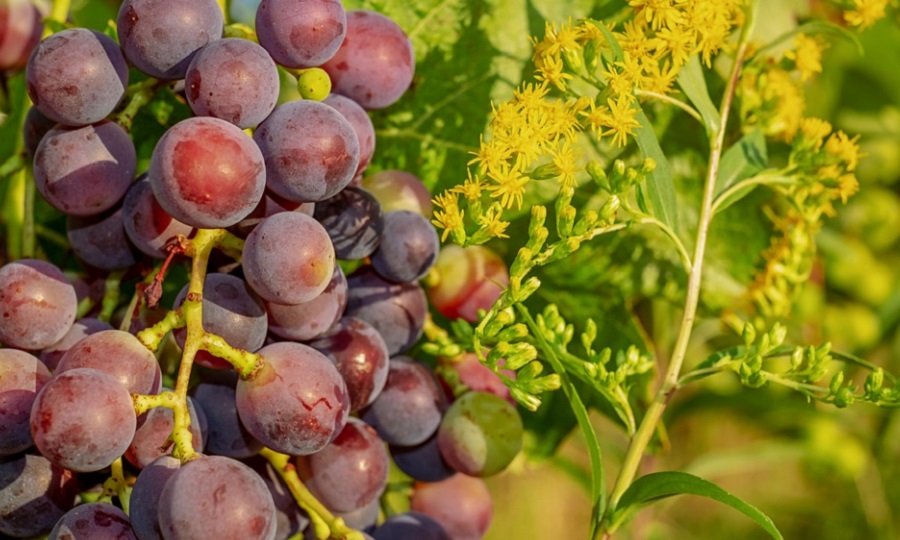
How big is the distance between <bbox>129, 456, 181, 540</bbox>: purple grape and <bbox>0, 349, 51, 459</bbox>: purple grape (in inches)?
3.6

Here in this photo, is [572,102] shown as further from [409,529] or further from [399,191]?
[409,529]

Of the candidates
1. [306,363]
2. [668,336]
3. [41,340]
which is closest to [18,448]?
[41,340]

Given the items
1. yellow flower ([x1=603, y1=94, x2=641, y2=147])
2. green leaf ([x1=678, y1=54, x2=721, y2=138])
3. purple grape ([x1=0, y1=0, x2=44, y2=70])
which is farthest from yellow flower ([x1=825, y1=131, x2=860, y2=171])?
purple grape ([x1=0, y1=0, x2=44, y2=70])

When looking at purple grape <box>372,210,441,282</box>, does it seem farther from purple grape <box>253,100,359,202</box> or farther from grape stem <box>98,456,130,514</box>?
grape stem <box>98,456,130,514</box>

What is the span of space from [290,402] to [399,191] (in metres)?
0.24

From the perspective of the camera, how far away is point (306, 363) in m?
0.57

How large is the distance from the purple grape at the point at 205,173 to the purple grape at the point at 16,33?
0.44m

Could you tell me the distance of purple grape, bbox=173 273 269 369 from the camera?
573 millimetres

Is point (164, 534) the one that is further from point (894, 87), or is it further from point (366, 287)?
point (894, 87)

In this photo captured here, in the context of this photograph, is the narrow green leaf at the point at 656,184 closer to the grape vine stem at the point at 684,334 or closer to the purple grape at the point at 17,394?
the grape vine stem at the point at 684,334

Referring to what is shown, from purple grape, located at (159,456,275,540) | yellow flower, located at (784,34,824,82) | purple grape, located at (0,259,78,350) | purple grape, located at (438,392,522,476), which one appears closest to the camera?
purple grape, located at (159,456,275,540)

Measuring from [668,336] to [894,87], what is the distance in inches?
26.2

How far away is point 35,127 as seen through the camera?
25.6 inches

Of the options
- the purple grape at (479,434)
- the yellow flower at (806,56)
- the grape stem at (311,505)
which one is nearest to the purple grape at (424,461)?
the purple grape at (479,434)
